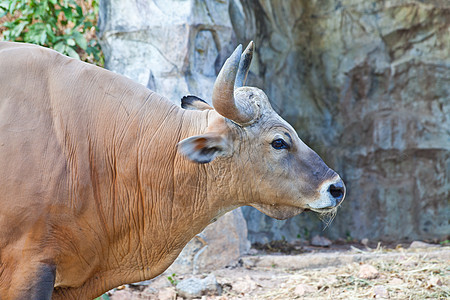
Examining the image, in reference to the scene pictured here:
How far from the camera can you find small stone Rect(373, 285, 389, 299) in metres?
4.71

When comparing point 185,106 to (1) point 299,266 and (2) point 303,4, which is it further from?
(2) point 303,4

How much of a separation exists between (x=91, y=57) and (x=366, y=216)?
5700 mm

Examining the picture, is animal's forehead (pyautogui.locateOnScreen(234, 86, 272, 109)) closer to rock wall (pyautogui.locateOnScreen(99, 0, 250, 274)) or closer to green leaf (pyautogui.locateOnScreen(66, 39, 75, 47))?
rock wall (pyautogui.locateOnScreen(99, 0, 250, 274))

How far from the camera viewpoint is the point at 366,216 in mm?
9750

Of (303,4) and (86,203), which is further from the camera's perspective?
(303,4)

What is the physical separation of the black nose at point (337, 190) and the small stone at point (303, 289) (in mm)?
1929

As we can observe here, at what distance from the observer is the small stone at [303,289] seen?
16.2ft

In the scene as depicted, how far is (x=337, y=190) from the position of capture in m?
3.29

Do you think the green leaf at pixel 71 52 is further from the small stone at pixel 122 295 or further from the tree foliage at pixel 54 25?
the small stone at pixel 122 295

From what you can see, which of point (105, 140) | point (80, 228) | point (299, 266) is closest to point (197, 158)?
point (105, 140)

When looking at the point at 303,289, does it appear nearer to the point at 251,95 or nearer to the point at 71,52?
the point at 251,95

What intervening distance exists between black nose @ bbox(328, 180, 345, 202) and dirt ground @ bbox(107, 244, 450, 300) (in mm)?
1809

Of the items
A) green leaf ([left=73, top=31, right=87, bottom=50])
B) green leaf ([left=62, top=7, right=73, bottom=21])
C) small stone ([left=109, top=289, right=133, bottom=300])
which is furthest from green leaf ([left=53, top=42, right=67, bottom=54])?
small stone ([left=109, top=289, right=133, bottom=300])

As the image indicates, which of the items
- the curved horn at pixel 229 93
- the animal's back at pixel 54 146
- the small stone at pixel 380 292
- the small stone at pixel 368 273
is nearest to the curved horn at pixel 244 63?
the curved horn at pixel 229 93
